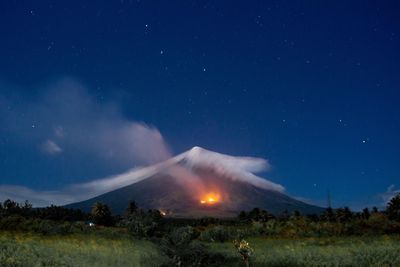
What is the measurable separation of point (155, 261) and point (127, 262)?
20.3 feet

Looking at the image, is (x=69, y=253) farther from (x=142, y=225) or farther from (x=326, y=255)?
(x=142, y=225)

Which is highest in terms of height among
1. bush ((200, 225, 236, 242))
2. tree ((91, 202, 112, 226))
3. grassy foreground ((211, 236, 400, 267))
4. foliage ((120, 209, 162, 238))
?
tree ((91, 202, 112, 226))

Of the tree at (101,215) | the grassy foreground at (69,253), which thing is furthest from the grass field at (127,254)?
the tree at (101,215)

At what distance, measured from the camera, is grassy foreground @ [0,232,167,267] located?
20.8 metres

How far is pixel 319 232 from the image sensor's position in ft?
172

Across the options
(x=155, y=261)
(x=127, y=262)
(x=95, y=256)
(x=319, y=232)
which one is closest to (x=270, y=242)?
(x=319, y=232)

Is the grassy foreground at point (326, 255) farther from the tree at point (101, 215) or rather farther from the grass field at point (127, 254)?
the tree at point (101, 215)

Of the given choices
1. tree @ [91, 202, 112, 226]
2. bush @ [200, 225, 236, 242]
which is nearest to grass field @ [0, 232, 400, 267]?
bush @ [200, 225, 236, 242]

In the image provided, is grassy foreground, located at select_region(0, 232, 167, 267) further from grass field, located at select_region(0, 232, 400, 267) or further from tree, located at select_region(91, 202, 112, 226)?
tree, located at select_region(91, 202, 112, 226)

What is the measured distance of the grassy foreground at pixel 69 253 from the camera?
68.3 feet

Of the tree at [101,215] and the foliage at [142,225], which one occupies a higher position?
the tree at [101,215]

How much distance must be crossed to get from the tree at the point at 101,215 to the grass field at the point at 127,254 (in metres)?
92.4

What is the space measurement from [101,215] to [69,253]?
350 feet

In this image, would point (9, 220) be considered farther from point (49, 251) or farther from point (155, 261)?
point (49, 251)
